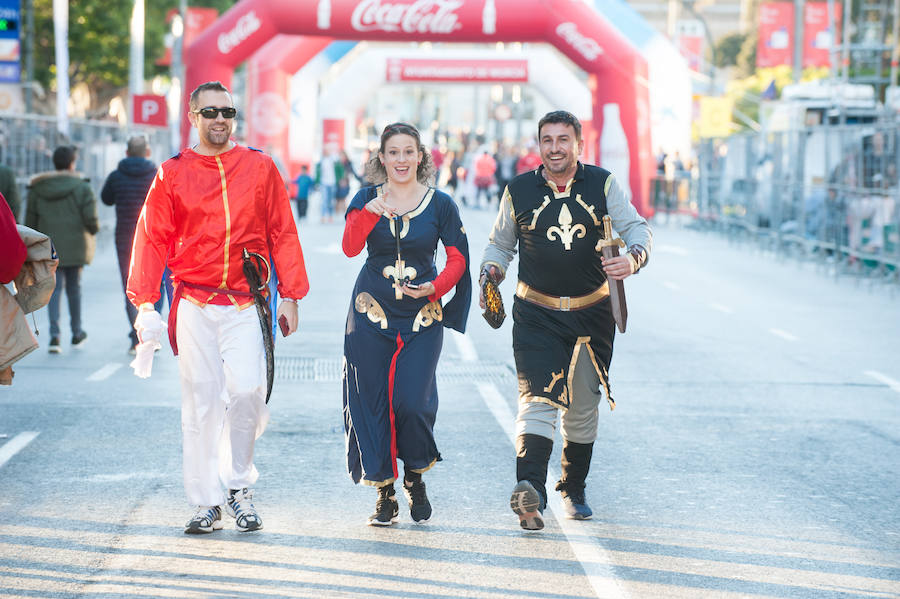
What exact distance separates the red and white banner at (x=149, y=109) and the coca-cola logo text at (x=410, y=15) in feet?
14.0

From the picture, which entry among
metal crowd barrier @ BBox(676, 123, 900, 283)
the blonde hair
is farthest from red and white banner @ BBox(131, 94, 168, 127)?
the blonde hair

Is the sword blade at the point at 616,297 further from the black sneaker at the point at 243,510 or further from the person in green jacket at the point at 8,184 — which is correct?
the person in green jacket at the point at 8,184

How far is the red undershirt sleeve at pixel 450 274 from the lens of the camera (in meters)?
6.44

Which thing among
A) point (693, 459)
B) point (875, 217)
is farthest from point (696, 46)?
point (693, 459)

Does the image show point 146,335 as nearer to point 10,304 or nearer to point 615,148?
point 10,304

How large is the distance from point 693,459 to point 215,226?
3218 mm

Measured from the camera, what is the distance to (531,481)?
648 centimetres

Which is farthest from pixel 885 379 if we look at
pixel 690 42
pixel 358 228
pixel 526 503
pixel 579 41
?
pixel 690 42

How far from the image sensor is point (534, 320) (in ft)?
21.9

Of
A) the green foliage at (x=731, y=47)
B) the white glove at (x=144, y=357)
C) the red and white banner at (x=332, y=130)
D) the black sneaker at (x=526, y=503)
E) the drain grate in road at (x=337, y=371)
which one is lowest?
the drain grate in road at (x=337, y=371)

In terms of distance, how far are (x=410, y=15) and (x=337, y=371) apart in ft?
64.2

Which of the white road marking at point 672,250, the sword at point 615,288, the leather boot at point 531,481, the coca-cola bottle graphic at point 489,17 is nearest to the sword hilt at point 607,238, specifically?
the sword at point 615,288

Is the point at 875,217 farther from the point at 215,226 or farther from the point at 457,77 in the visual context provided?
the point at 457,77

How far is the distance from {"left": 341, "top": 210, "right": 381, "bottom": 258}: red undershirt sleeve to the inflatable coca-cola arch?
79.3ft
